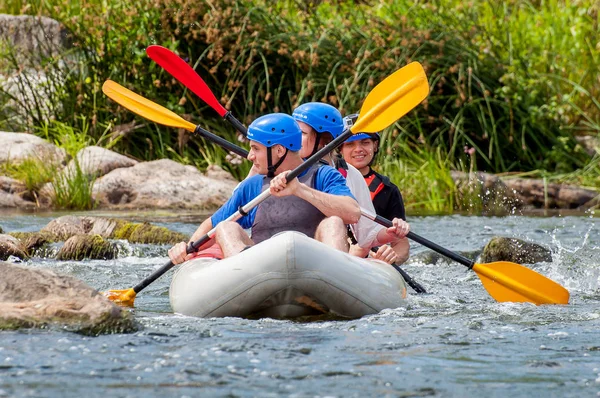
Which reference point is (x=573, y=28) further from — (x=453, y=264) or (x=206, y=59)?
(x=453, y=264)

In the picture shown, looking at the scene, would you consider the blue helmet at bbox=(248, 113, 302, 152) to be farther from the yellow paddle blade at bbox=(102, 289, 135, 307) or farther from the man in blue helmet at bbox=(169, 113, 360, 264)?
the yellow paddle blade at bbox=(102, 289, 135, 307)

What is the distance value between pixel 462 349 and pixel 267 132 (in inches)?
56.2

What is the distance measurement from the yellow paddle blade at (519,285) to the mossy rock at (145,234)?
2977mm

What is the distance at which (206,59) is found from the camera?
1130 cm

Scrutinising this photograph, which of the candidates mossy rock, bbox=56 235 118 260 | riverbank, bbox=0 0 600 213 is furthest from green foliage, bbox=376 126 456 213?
mossy rock, bbox=56 235 118 260

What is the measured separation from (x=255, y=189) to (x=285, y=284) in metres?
0.78

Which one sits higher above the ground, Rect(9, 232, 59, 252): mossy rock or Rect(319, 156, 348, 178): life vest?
Rect(319, 156, 348, 178): life vest

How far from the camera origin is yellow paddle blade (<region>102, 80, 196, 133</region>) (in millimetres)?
6105

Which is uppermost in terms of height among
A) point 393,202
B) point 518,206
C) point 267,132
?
point 267,132

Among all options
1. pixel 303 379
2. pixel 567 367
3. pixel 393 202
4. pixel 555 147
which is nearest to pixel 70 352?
pixel 303 379

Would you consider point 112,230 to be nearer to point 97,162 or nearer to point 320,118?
point 97,162

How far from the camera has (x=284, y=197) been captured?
4.93m

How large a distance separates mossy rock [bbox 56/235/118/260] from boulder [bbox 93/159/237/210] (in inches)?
111

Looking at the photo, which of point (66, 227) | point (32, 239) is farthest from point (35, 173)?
point (32, 239)
